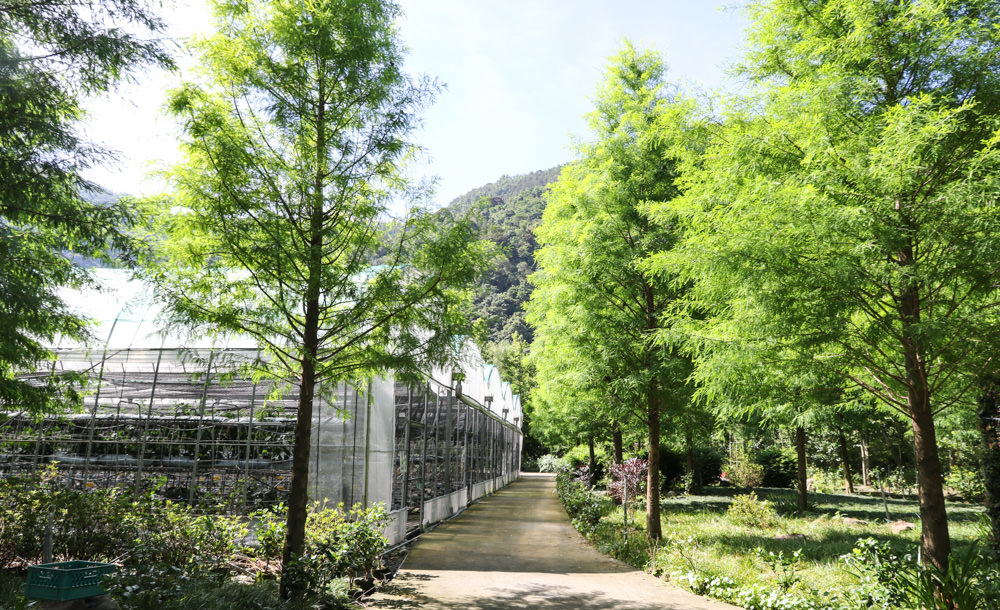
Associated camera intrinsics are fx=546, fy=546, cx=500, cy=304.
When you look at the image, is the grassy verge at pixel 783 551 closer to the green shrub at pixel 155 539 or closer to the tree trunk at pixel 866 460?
the green shrub at pixel 155 539

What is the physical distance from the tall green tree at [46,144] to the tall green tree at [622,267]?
724 centimetres

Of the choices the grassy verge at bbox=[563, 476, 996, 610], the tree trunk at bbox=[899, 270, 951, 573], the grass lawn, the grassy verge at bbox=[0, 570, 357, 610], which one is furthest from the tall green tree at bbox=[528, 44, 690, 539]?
the grassy verge at bbox=[0, 570, 357, 610]

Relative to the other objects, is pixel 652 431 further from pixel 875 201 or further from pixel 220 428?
pixel 220 428

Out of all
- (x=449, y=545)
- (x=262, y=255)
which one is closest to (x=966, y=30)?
(x=262, y=255)

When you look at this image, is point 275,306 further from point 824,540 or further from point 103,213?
point 824,540

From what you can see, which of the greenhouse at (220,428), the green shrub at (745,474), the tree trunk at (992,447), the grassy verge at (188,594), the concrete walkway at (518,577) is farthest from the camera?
the green shrub at (745,474)

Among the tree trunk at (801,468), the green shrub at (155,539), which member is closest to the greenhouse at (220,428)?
the green shrub at (155,539)

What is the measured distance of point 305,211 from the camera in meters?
6.46

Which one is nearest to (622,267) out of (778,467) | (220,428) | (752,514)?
(752,514)

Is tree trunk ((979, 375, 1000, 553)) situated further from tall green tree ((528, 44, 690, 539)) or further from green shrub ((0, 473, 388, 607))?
green shrub ((0, 473, 388, 607))

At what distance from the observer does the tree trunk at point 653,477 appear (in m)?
10.4

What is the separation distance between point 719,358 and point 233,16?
6564 millimetres

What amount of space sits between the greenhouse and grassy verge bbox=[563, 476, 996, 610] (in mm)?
4413

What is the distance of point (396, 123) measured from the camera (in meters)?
6.58
